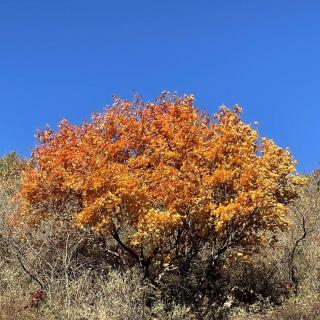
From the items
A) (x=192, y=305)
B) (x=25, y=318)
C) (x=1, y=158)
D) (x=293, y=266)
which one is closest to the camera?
(x=25, y=318)

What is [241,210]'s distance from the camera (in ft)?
55.6

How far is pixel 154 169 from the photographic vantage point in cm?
1892

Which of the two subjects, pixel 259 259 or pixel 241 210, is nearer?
pixel 241 210

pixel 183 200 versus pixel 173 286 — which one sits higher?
pixel 183 200

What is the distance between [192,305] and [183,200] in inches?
152

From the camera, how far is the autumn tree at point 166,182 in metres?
17.2

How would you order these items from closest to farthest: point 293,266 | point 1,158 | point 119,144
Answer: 1. point 119,144
2. point 293,266
3. point 1,158

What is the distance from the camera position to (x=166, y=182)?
1758 centimetres

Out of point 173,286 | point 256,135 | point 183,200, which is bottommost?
point 173,286

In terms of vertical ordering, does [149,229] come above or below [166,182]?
below

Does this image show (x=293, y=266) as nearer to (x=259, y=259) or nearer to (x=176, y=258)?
(x=259, y=259)

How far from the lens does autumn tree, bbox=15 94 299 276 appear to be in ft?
56.4

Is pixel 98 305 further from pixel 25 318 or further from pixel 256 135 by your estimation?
pixel 256 135

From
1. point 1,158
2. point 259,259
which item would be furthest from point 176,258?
point 1,158
